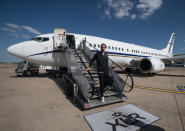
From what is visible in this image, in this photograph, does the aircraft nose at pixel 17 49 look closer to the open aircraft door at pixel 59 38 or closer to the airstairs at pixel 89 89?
the open aircraft door at pixel 59 38

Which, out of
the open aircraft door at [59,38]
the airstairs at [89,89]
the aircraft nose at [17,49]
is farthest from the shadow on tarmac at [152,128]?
the aircraft nose at [17,49]

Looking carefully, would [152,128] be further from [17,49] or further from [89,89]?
[17,49]

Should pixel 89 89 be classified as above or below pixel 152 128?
above

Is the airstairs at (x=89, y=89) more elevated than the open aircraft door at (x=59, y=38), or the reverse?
the open aircraft door at (x=59, y=38)

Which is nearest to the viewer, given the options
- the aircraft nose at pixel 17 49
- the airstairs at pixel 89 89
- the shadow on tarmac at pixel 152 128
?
the shadow on tarmac at pixel 152 128

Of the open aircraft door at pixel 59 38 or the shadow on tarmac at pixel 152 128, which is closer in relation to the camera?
the shadow on tarmac at pixel 152 128

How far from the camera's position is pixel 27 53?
679 cm

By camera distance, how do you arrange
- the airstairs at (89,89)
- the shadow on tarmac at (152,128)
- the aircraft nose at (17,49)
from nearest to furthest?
the shadow on tarmac at (152,128) < the airstairs at (89,89) < the aircraft nose at (17,49)

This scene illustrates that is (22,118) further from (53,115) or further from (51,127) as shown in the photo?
(51,127)

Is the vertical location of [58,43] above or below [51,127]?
above

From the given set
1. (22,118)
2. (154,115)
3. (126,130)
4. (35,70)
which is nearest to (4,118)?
(22,118)

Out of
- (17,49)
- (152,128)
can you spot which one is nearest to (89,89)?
(152,128)

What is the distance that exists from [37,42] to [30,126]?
637cm

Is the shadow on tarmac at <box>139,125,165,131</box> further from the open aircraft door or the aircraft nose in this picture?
the aircraft nose
